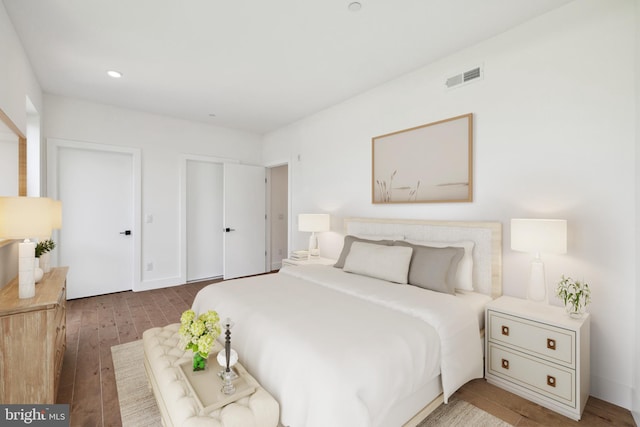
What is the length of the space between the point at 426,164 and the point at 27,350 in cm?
331

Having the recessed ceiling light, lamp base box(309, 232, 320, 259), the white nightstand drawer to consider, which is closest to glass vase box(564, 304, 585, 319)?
the white nightstand drawer

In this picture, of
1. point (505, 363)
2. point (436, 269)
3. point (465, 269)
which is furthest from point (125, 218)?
point (505, 363)

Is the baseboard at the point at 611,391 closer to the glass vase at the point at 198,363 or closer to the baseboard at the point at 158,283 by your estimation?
the glass vase at the point at 198,363

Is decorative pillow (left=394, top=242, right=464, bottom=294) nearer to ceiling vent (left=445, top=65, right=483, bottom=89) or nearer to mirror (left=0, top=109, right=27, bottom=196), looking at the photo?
ceiling vent (left=445, top=65, right=483, bottom=89)

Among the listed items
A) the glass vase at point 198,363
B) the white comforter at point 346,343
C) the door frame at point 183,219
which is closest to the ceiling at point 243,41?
the door frame at point 183,219

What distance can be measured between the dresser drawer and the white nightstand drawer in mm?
57

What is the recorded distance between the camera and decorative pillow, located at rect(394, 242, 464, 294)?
7.77 ft

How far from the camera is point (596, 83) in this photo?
80.7 inches

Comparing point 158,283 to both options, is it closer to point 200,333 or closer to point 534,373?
point 200,333

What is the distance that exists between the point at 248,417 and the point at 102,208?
13.7 feet

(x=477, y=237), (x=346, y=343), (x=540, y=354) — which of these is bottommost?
(x=540, y=354)

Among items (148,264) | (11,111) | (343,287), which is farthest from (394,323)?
(148,264)

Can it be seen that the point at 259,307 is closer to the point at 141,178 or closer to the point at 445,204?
the point at 445,204

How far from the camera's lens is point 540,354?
1.93 meters
